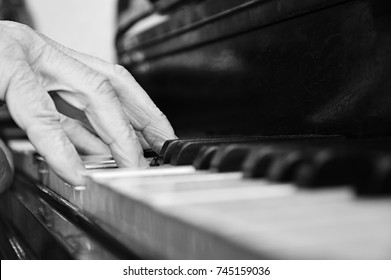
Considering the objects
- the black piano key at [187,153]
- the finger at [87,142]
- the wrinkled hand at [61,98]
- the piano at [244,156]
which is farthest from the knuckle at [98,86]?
the finger at [87,142]

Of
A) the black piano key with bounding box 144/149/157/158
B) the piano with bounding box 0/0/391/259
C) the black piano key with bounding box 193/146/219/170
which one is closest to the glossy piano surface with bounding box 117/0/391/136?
the piano with bounding box 0/0/391/259

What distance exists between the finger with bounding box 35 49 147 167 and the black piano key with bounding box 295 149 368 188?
1.65ft

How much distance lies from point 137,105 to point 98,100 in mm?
187

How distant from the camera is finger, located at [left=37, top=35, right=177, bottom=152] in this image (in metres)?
1.15

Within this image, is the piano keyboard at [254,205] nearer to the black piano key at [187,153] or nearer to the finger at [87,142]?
the black piano key at [187,153]

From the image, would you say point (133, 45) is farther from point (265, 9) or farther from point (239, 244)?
point (239, 244)

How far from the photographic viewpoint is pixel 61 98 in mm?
1098

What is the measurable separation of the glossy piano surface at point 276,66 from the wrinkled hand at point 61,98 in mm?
183

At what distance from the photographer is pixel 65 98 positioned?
41.8 inches

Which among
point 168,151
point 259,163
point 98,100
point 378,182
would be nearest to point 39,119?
point 98,100

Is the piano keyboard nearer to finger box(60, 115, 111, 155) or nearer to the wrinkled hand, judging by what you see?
the wrinkled hand

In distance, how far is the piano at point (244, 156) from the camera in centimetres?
38

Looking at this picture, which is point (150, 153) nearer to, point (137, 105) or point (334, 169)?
point (137, 105)
